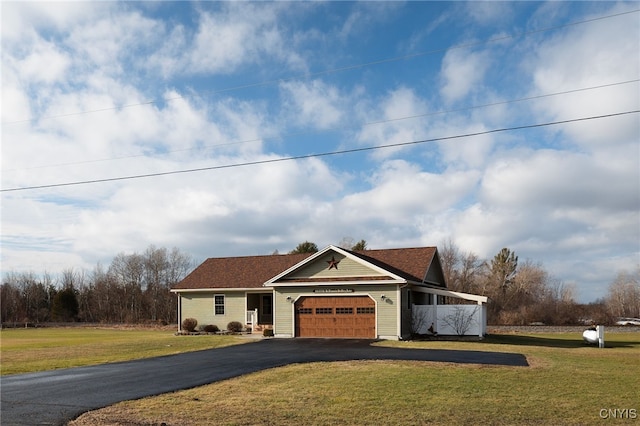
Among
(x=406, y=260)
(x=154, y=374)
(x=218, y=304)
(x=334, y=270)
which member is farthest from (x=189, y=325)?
(x=154, y=374)

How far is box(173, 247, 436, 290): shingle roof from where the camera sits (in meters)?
34.3

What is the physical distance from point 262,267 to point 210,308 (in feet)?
14.4

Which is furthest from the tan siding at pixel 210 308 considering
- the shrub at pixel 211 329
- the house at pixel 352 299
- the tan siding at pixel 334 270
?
the tan siding at pixel 334 270

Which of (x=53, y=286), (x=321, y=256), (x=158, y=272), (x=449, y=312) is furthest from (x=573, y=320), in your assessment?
(x=53, y=286)

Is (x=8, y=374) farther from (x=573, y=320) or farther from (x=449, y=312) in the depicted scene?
(x=573, y=320)

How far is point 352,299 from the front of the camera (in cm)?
3119

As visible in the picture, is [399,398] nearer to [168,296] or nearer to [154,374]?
[154,374]

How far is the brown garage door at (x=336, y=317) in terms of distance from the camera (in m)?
30.7

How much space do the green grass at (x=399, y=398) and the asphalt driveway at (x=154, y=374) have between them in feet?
2.93

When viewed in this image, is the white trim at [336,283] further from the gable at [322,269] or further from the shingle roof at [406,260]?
the shingle roof at [406,260]

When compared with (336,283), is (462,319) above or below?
below

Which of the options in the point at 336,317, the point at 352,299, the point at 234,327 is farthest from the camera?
the point at 234,327

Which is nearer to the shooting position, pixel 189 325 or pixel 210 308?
pixel 189 325

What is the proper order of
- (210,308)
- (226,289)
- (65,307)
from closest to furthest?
(226,289)
(210,308)
(65,307)
